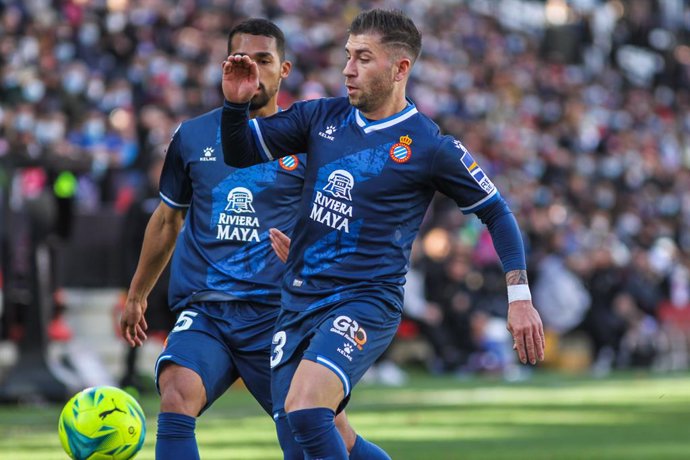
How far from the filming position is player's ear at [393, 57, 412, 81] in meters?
6.95

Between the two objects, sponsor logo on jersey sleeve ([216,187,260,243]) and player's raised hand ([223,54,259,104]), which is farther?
sponsor logo on jersey sleeve ([216,187,260,243])

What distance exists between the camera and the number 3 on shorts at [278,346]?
6.84 meters

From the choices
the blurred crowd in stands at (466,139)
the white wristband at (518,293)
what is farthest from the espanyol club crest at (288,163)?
the blurred crowd in stands at (466,139)

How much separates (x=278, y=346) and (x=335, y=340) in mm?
392

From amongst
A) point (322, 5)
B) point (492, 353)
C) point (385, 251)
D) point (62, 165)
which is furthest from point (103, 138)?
point (385, 251)

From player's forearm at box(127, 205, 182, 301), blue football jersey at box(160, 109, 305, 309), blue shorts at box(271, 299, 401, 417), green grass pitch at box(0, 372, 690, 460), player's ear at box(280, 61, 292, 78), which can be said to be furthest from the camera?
green grass pitch at box(0, 372, 690, 460)

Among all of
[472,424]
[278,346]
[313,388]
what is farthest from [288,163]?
[472,424]

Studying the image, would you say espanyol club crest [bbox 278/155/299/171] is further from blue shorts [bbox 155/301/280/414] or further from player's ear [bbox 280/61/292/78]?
blue shorts [bbox 155/301/280/414]

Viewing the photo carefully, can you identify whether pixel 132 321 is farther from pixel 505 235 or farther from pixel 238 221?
pixel 505 235

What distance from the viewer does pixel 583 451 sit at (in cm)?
1105

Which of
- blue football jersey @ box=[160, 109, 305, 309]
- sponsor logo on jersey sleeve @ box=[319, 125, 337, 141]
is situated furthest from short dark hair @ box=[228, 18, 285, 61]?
sponsor logo on jersey sleeve @ box=[319, 125, 337, 141]

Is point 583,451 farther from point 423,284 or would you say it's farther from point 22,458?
point 423,284

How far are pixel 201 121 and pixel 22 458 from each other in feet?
10.8

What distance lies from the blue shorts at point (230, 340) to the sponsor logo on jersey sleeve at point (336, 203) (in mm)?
917
